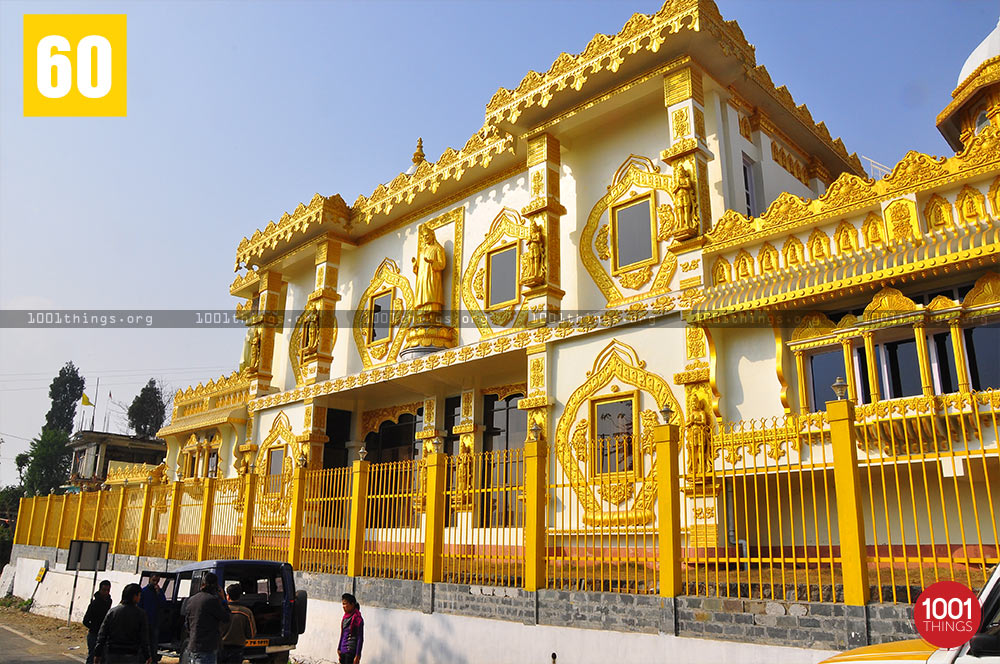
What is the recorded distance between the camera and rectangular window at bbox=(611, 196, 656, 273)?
1223cm

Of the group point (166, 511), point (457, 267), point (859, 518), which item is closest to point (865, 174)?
point (457, 267)

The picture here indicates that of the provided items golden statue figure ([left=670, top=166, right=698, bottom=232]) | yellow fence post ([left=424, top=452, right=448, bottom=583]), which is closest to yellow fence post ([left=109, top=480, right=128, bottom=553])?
yellow fence post ([left=424, top=452, right=448, bottom=583])

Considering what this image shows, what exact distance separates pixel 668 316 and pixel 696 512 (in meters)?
3.69

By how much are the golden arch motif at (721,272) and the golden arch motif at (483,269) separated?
4.32 meters

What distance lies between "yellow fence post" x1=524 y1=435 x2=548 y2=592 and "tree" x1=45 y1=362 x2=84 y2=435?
51.9 m

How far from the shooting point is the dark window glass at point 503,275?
1481cm

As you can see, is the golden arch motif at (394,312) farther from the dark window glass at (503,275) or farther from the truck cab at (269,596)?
the truck cab at (269,596)

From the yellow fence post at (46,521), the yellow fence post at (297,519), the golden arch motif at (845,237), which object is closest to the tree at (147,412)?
the yellow fence post at (46,521)

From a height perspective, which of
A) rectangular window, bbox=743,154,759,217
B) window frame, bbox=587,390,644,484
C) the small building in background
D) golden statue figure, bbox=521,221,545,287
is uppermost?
rectangular window, bbox=743,154,759,217

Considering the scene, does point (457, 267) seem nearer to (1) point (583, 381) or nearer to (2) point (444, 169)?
(2) point (444, 169)

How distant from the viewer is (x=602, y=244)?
13.0 m

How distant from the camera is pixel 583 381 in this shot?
40.0ft

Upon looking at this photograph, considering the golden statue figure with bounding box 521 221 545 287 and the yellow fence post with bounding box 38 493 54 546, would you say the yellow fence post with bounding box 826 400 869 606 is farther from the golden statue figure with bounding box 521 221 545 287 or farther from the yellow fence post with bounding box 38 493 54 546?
the yellow fence post with bounding box 38 493 54 546

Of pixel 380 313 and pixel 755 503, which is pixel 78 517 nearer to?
pixel 380 313
